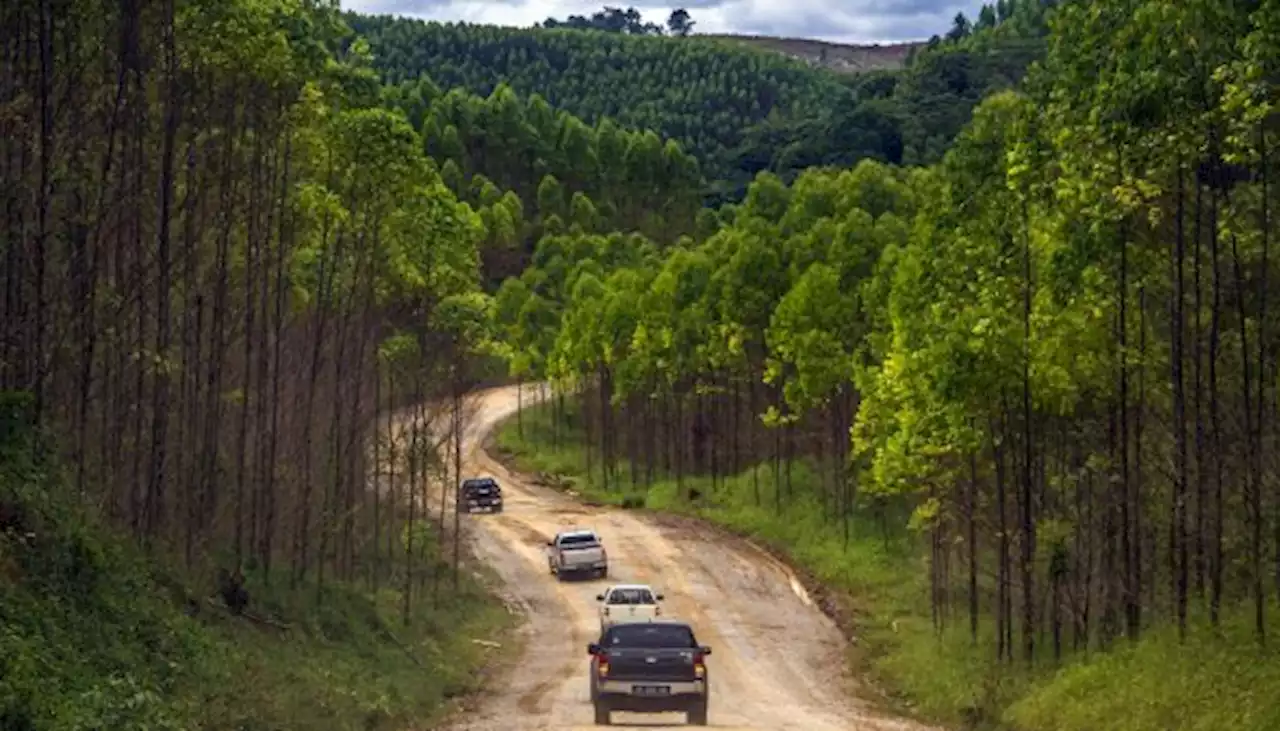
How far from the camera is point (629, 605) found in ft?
155

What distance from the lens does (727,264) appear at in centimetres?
7025

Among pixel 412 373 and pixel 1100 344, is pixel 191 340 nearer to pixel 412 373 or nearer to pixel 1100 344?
pixel 412 373

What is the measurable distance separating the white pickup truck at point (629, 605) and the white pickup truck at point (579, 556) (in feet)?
35.6

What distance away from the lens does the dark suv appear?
A: 76.2 meters

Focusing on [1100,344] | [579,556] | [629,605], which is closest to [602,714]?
[1100,344]

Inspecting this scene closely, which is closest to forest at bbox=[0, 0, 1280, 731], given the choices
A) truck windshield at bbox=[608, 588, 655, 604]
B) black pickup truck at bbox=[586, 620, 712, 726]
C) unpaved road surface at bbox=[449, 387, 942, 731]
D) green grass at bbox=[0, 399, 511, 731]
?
green grass at bbox=[0, 399, 511, 731]

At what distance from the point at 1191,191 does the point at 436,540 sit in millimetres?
34995

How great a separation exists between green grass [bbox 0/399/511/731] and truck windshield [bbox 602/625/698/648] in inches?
140

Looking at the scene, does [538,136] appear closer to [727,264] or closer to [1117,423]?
[727,264]

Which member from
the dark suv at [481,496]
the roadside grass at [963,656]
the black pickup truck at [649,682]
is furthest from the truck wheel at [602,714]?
the dark suv at [481,496]

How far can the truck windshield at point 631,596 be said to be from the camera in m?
47.7

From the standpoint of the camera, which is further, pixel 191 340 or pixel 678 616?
pixel 678 616

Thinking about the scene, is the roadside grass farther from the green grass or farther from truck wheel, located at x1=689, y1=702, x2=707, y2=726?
the green grass

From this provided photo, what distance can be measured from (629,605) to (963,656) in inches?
460
